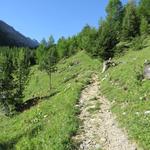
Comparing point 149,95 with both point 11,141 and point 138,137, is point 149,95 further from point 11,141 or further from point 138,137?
point 11,141

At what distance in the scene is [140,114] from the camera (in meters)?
21.4

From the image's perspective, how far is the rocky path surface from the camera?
18234mm

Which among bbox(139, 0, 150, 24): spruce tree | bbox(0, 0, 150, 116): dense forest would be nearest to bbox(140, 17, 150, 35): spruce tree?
bbox(0, 0, 150, 116): dense forest

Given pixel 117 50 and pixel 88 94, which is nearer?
pixel 88 94

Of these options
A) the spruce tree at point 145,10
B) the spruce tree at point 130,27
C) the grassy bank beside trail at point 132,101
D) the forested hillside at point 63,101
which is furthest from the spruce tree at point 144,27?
the grassy bank beside trail at point 132,101

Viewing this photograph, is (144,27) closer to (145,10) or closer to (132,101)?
(145,10)

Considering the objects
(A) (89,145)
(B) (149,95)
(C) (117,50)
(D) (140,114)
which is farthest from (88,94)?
(C) (117,50)

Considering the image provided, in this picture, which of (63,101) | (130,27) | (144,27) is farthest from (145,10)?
(63,101)

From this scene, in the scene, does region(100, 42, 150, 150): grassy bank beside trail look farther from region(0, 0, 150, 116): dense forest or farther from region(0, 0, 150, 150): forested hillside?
region(0, 0, 150, 116): dense forest

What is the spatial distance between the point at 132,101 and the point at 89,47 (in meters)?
40.8

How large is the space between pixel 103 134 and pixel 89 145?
1720 millimetres

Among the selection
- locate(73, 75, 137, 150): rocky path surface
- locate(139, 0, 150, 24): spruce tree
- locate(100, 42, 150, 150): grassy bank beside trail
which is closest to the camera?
locate(73, 75, 137, 150): rocky path surface

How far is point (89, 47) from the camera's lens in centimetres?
6550

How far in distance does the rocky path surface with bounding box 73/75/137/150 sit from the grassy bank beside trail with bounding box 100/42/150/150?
57 cm
